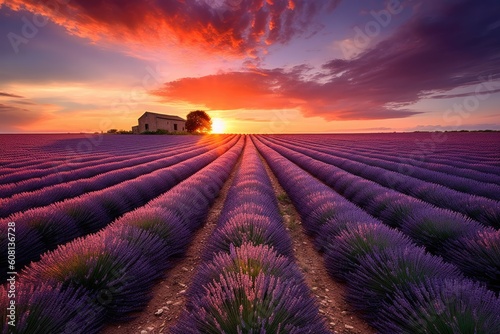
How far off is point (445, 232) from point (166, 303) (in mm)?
3360

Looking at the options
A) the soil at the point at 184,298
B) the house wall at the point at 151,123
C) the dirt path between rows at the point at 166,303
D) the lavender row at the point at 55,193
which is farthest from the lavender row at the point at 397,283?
the house wall at the point at 151,123

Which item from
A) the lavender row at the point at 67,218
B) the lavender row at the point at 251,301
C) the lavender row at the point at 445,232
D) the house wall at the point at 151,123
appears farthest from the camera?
the house wall at the point at 151,123

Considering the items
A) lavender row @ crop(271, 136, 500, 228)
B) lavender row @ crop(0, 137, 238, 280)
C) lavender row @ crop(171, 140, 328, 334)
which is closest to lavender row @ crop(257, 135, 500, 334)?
lavender row @ crop(171, 140, 328, 334)

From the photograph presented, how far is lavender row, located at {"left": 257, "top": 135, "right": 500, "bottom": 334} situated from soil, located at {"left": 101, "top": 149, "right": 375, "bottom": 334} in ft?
0.46

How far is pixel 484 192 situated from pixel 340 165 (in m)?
5.73

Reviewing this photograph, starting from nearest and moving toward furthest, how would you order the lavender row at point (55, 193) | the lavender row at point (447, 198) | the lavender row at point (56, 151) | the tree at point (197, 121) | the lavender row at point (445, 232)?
the lavender row at point (445, 232), the lavender row at point (447, 198), the lavender row at point (55, 193), the lavender row at point (56, 151), the tree at point (197, 121)

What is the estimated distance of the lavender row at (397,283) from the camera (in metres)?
1.53

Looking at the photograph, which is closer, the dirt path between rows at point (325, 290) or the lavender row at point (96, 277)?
the lavender row at point (96, 277)

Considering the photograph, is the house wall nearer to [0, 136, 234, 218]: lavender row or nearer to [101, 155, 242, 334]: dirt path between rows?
[0, 136, 234, 218]: lavender row

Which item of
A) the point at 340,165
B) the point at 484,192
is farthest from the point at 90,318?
the point at 340,165

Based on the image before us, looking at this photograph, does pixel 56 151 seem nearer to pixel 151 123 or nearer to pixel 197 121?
pixel 151 123

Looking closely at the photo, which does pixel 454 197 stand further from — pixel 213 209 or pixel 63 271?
pixel 63 271

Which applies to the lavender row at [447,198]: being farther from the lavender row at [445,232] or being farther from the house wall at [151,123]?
→ the house wall at [151,123]

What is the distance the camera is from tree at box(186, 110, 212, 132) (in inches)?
2852
